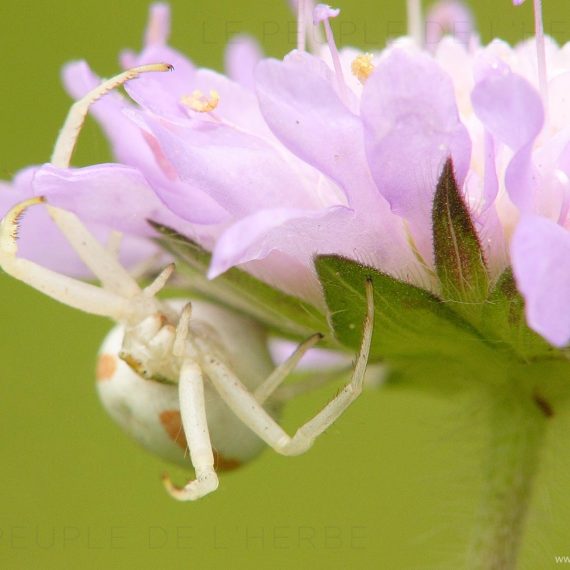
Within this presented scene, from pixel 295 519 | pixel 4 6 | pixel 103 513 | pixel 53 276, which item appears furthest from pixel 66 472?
pixel 53 276

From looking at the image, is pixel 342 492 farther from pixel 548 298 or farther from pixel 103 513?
pixel 548 298

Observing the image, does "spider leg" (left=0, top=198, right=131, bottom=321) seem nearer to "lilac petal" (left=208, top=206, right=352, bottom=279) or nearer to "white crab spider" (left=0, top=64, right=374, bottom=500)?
"white crab spider" (left=0, top=64, right=374, bottom=500)

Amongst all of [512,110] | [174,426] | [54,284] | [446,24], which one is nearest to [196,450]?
[174,426]

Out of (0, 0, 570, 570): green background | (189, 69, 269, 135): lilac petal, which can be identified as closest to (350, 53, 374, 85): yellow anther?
(189, 69, 269, 135): lilac petal

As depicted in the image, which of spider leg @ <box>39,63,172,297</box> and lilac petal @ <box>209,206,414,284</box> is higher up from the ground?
lilac petal @ <box>209,206,414,284</box>

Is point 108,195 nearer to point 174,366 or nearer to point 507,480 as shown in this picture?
point 174,366

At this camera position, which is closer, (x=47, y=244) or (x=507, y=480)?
(x=507, y=480)
